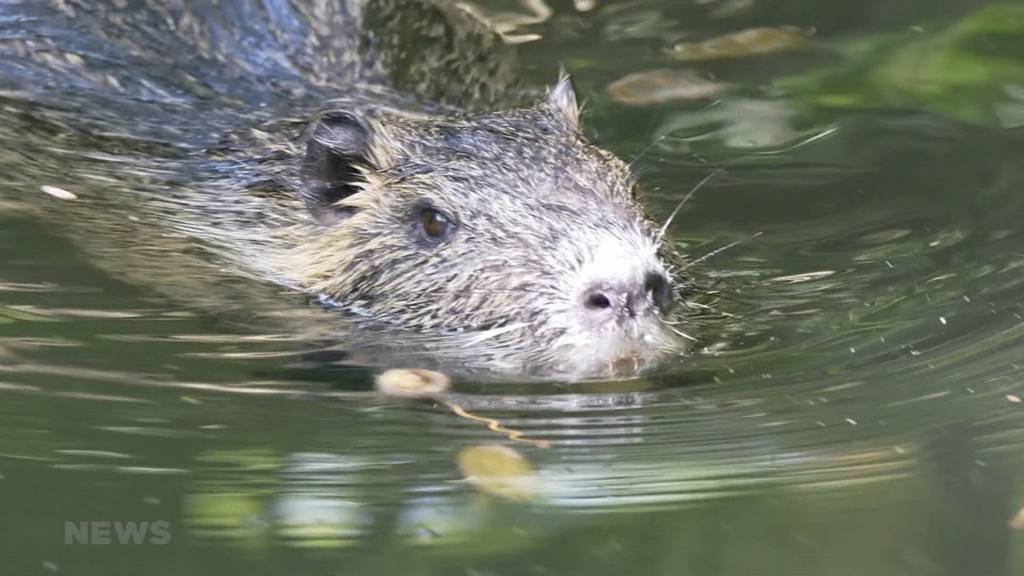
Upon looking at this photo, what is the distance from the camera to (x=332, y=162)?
5.23 metres

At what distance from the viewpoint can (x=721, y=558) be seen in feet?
11.7

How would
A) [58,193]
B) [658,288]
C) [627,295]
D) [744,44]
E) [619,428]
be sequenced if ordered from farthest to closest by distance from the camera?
1. [744,44]
2. [58,193]
3. [658,288]
4. [627,295]
5. [619,428]

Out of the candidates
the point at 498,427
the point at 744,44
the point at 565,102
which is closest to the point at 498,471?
the point at 498,427

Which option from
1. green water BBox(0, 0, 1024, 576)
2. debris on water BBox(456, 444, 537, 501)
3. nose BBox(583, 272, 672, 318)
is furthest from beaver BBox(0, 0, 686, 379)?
debris on water BBox(456, 444, 537, 501)

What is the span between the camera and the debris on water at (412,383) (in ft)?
14.2

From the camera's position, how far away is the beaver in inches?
175

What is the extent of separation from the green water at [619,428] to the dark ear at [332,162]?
0.49 metres

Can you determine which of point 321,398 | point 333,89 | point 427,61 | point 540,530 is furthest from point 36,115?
point 540,530

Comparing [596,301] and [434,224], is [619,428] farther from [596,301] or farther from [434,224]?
[434,224]

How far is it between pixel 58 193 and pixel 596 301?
222 centimetres

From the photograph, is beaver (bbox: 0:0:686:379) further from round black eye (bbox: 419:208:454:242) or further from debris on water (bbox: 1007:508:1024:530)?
debris on water (bbox: 1007:508:1024:530)

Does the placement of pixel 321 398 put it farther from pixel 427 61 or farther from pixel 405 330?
pixel 427 61

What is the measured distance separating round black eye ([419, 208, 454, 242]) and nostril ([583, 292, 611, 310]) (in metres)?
0.67

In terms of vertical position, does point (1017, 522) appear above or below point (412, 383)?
below
